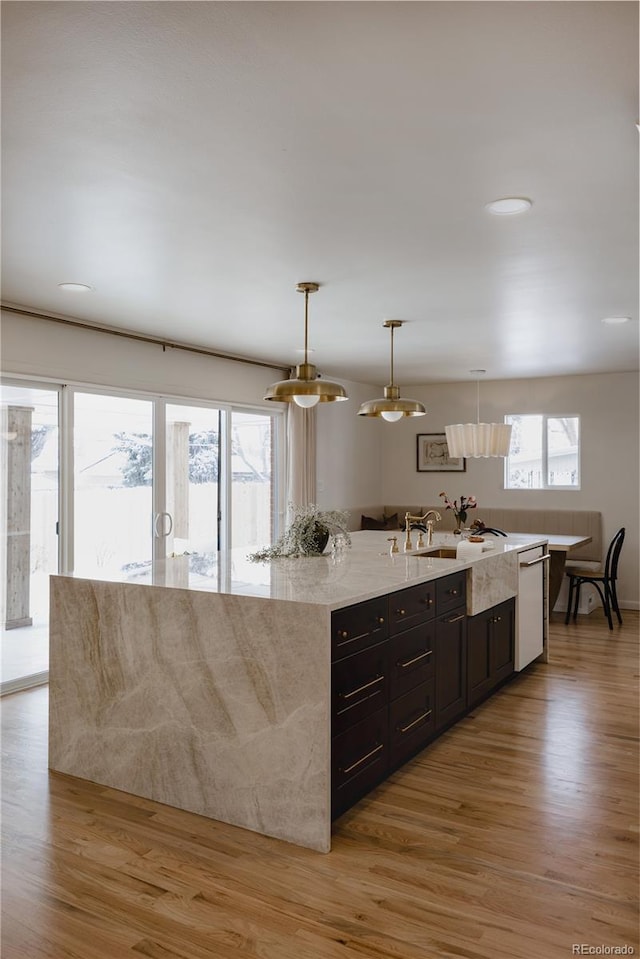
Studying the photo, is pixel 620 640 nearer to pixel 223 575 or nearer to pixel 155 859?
pixel 223 575

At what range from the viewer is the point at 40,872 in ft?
8.46

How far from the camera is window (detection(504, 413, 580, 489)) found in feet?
27.2

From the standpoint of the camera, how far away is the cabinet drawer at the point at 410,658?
329 centimetres

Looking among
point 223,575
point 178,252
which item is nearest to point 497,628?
point 223,575

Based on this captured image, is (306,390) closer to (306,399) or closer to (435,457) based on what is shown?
(306,399)

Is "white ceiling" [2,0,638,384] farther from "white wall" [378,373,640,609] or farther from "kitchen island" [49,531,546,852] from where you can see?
"white wall" [378,373,640,609]

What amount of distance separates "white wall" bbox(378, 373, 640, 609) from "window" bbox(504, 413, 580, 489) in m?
0.09

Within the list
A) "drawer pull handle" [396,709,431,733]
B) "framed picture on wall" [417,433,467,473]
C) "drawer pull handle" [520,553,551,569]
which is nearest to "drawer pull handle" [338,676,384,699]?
"drawer pull handle" [396,709,431,733]

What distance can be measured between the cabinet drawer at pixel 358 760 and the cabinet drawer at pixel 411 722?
0.08 meters

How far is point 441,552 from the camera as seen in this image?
4805mm

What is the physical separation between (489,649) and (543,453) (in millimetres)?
4538

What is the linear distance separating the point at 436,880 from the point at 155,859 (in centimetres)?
101

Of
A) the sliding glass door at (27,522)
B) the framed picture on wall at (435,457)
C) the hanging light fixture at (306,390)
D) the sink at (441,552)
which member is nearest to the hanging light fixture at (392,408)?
the hanging light fixture at (306,390)

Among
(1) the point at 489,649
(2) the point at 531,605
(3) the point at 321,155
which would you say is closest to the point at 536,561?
(2) the point at 531,605
